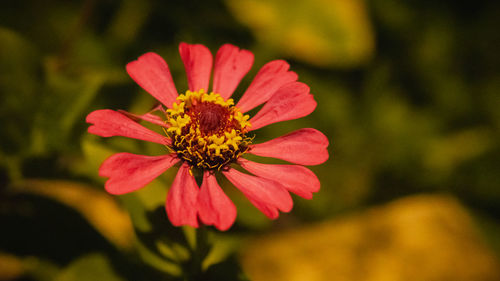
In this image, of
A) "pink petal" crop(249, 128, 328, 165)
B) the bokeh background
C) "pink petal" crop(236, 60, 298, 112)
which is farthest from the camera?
the bokeh background

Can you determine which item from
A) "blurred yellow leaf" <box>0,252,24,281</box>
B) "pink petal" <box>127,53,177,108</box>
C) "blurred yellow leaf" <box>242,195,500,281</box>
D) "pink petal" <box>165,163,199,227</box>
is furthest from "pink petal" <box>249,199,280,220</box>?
"blurred yellow leaf" <box>0,252,24,281</box>

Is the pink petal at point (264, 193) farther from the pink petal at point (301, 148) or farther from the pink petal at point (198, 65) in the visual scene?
the pink petal at point (198, 65)

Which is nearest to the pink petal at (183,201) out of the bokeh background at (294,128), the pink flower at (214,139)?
the pink flower at (214,139)

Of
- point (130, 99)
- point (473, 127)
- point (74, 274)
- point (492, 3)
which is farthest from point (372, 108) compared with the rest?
point (74, 274)

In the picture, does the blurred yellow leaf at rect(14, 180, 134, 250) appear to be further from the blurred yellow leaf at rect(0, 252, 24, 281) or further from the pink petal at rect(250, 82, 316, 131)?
the pink petal at rect(250, 82, 316, 131)

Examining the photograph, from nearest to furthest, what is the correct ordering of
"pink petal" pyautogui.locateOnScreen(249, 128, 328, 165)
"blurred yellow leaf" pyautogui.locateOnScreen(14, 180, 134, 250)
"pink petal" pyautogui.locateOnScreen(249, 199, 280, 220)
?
1. "pink petal" pyautogui.locateOnScreen(249, 199, 280, 220)
2. "pink petal" pyautogui.locateOnScreen(249, 128, 328, 165)
3. "blurred yellow leaf" pyautogui.locateOnScreen(14, 180, 134, 250)

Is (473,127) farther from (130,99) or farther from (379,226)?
(130,99)
